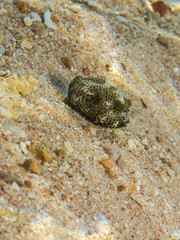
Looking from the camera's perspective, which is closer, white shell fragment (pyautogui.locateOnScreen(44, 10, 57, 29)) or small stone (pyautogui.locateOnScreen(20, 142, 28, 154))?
small stone (pyautogui.locateOnScreen(20, 142, 28, 154))

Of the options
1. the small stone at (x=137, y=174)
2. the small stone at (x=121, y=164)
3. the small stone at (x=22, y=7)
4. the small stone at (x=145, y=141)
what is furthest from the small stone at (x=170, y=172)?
the small stone at (x=22, y=7)

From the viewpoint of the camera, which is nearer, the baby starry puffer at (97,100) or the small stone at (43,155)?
the small stone at (43,155)

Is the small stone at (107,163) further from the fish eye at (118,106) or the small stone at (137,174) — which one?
the fish eye at (118,106)

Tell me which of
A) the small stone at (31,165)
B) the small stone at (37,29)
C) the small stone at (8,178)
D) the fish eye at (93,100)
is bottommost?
the small stone at (8,178)

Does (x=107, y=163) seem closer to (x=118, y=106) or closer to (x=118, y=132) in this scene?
(x=118, y=132)

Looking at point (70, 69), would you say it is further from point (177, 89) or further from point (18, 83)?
point (177, 89)

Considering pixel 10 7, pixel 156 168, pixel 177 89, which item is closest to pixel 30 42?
pixel 10 7

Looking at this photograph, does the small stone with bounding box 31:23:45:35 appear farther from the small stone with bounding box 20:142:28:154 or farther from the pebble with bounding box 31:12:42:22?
the small stone with bounding box 20:142:28:154

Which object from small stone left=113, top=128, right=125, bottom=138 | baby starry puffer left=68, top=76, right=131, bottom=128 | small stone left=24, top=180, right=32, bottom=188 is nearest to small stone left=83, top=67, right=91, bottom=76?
baby starry puffer left=68, top=76, right=131, bottom=128
